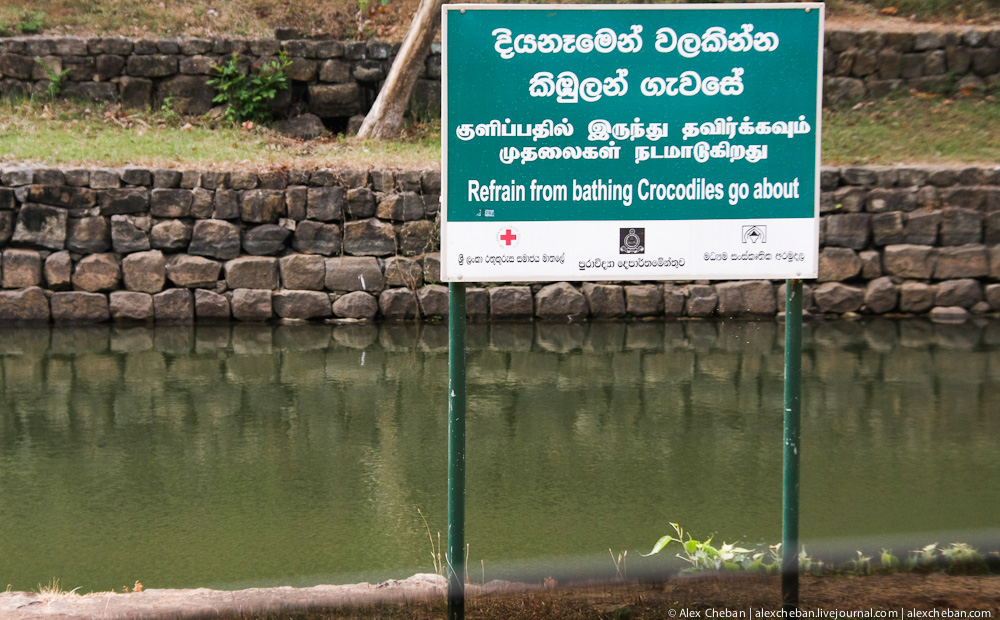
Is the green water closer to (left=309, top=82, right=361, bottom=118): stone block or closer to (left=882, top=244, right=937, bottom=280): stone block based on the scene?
(left=882, top=244, right=937, bottom=280): stone block

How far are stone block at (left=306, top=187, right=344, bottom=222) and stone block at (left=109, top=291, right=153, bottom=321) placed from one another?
1.88 meters

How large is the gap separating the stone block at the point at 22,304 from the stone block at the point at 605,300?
558 cm

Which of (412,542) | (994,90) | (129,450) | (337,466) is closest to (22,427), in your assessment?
(129,450)

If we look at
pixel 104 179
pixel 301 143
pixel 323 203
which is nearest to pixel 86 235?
pixel 104 179


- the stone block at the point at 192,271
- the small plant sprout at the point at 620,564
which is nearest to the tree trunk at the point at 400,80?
the stone block at the point at 192,271

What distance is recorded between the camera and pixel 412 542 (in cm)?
439

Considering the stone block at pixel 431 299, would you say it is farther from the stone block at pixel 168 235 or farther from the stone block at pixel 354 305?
the stone block at pixel 168 235

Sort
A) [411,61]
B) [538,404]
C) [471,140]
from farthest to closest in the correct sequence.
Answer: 1. [411,61]
2. [538,404]
3. [471,140]

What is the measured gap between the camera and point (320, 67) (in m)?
13.1

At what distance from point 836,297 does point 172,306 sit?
702cm

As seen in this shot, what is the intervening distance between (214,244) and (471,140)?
759cm

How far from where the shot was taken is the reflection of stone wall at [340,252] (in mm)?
9977

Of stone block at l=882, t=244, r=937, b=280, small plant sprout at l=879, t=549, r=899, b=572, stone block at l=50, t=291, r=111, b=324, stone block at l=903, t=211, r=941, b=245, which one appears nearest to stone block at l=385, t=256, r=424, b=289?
stone block at l=50, t=291, r=111, b=324

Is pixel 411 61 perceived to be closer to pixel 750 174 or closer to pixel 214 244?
pixel 214 244
